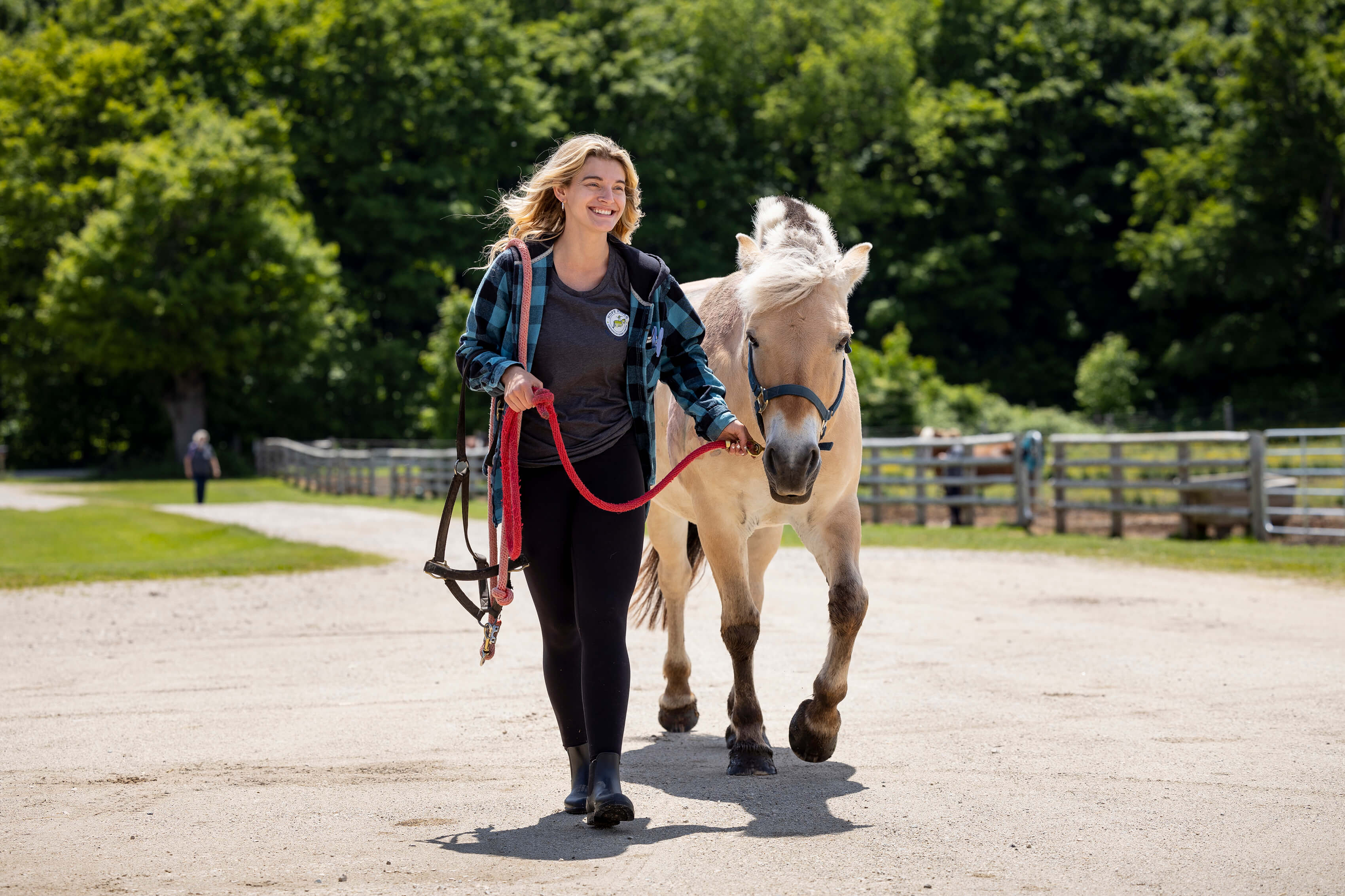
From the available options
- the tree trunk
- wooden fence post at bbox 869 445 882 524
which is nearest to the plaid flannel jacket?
wooden fence post at bbox 869 445 882 524

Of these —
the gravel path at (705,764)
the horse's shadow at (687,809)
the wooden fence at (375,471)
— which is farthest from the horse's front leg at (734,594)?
the wooden fence at (375,471)

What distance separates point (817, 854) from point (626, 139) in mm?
48154

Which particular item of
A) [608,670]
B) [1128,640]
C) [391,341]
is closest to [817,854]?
[608,670]

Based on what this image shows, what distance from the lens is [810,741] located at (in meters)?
4.86

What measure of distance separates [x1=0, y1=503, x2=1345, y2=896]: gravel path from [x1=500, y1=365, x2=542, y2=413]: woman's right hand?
129cm

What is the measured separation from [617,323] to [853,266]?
1.13m

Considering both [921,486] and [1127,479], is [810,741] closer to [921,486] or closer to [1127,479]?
[921,486]

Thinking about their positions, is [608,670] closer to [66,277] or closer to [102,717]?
[102,717]

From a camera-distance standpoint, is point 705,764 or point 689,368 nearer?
point 689,368

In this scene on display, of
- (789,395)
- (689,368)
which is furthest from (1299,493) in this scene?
(689,368)

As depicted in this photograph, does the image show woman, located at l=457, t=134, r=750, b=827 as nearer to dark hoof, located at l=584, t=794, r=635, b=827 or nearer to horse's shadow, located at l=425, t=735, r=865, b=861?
dark hoof, located at l=584, t=794, r=635, b=827

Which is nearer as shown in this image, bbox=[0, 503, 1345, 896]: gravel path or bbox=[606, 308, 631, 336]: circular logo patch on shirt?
bbox=[0, 503, 1345, 896]: gravel path

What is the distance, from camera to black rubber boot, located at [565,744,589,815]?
14.2ft

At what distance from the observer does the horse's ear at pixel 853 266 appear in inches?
195
